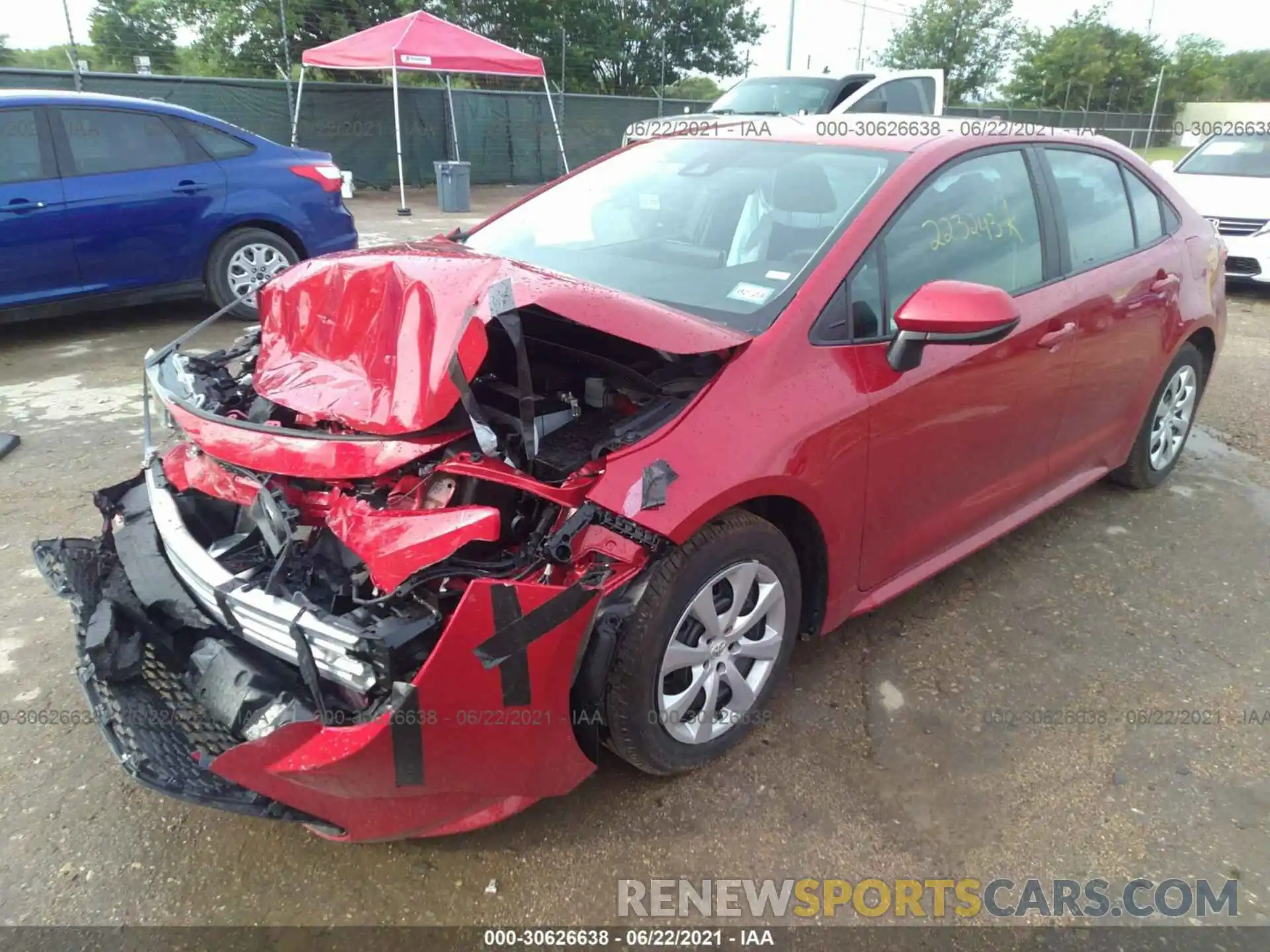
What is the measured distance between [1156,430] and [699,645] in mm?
3021

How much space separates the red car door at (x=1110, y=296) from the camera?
329cm

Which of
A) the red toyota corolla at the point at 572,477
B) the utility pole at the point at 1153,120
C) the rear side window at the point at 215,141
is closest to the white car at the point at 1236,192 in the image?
the red toyota corolla at the point at 572,477

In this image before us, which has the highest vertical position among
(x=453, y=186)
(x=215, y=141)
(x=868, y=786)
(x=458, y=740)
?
(x=215, y=141)

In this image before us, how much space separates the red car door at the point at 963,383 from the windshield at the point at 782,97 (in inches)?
314

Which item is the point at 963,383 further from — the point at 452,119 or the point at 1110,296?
the point at 452,119

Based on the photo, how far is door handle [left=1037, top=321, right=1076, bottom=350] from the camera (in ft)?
10.00

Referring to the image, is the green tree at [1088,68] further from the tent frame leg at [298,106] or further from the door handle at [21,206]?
the door handle at [21,206]

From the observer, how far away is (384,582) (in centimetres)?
188

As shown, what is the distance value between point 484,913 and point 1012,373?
7.55 ft

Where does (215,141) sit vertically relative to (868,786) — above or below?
→ above

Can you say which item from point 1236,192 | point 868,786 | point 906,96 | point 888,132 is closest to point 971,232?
point 888,132

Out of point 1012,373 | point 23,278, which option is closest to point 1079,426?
point 1012,373

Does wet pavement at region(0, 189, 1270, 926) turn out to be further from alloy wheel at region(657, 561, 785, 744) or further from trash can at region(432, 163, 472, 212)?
trash can at region(432, 163, 472, 212)

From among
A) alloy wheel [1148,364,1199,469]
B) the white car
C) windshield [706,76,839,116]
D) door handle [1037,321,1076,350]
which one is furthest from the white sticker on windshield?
windshield [706,76,839,116]
